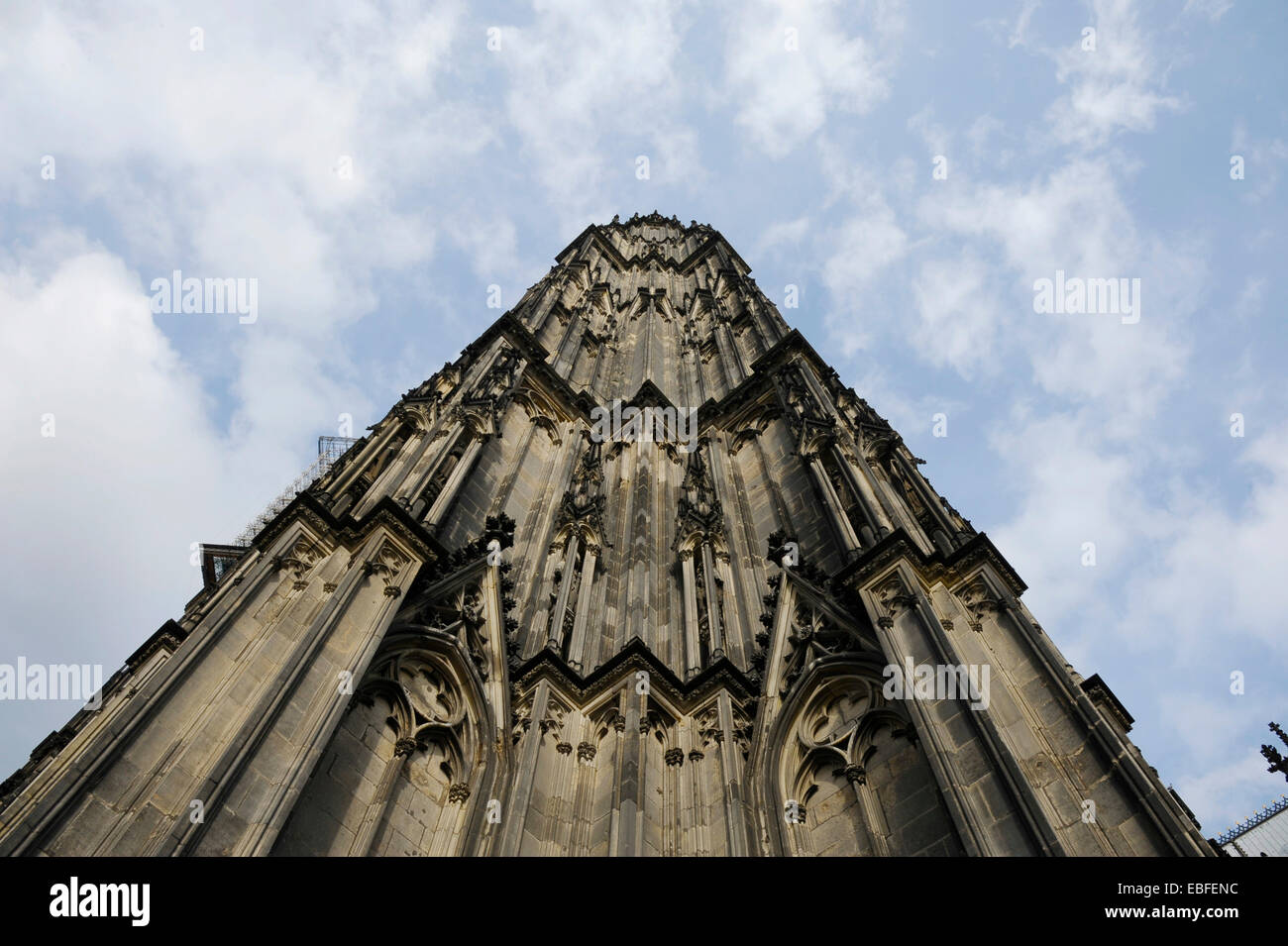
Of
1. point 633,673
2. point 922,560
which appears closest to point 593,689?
point 633,673

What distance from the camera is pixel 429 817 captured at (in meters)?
11.8

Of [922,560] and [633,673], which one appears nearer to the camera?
[922,560]

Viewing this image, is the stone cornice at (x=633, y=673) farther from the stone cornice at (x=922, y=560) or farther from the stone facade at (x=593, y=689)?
the stone cornice at (x=922, y=560)

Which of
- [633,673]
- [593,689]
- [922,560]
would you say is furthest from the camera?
[593,689]

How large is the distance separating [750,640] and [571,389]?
13.2 metres

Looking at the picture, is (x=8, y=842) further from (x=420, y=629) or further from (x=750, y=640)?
(x=750, y=640)

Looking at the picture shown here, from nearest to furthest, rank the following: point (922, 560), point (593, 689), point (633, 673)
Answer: point (922, 560) < point (633, 673) < point (593, 689)

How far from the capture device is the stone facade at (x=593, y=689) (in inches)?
343

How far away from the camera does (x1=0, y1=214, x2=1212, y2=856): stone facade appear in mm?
8711

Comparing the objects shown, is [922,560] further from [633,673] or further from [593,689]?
[593,689]

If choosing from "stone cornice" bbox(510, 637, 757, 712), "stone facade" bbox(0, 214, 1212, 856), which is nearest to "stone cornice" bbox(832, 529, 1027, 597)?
"stone facade" bbox(0, 214, 1212, 856)

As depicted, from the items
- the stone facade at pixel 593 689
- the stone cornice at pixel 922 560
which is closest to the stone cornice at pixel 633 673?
the stone facade at pixel 593 689

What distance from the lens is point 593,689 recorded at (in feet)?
45.4
